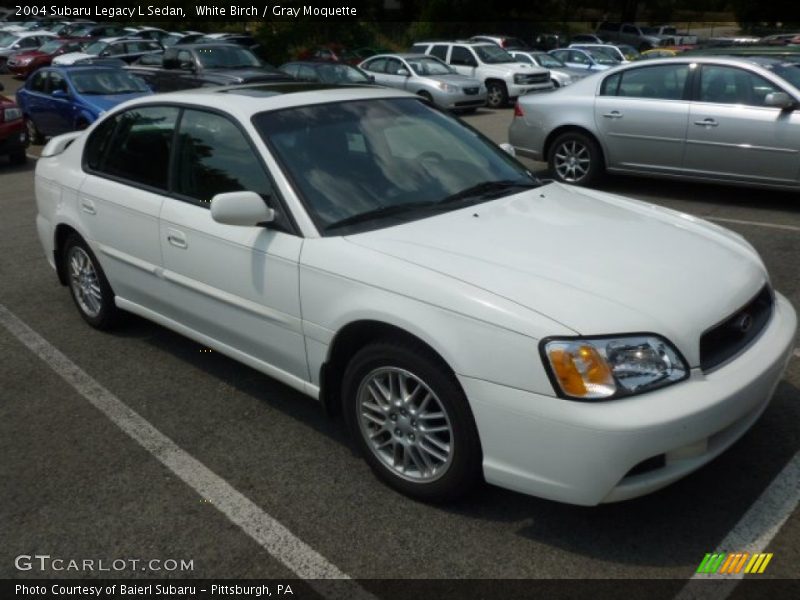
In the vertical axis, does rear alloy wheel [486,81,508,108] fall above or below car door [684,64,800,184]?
below

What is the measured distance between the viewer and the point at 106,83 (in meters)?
13.6

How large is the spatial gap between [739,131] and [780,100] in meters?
0.46

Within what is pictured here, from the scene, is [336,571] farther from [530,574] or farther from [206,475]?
[206,475]

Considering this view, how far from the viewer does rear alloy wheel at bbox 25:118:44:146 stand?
1451 cm

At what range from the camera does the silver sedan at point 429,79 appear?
17.9m

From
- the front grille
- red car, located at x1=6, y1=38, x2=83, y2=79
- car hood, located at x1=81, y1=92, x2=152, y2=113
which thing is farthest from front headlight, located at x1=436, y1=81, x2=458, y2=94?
red car, located at x1=6, y1=38, x2=83, y2=79

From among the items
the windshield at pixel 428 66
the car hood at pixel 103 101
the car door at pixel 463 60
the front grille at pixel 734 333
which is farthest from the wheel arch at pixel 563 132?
the car door at pixel 463 60

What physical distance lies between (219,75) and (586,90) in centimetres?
866

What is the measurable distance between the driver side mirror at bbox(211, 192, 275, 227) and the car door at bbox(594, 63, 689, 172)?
6000 mm

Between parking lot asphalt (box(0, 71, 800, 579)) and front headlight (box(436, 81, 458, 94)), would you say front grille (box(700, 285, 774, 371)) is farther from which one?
front headlight (box(436, 81, 458, 94))

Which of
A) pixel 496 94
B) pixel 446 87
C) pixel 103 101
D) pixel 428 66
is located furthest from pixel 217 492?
pixel 496 94

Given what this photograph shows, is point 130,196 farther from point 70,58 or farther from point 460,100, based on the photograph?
point 70,58

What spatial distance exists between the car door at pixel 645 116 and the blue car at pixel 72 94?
8076 mm

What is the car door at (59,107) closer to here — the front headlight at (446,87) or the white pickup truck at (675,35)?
the front headlight at (446,87)
